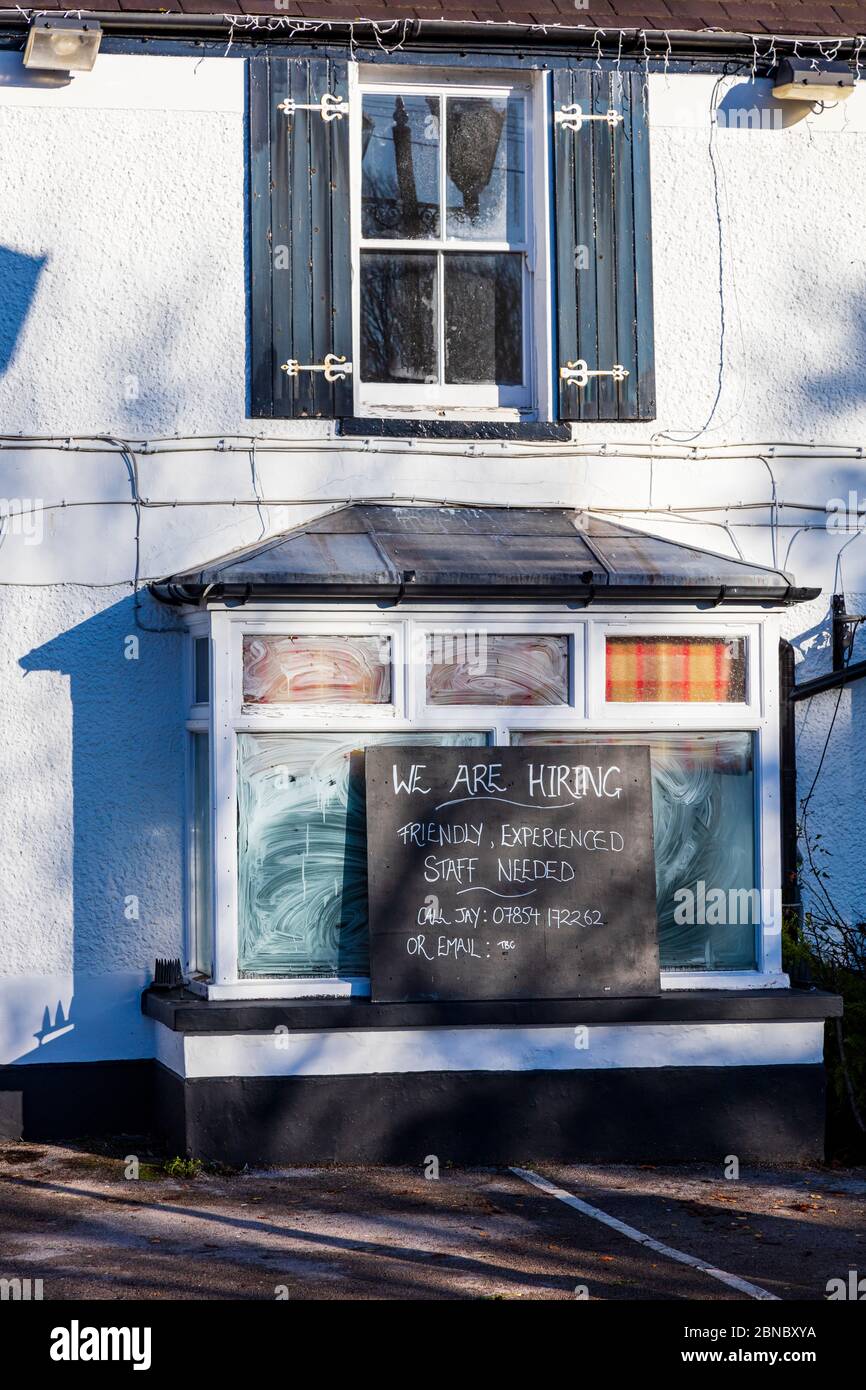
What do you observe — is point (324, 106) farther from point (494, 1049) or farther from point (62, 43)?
point (494, 1049)

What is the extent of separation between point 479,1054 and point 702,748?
1.93 m

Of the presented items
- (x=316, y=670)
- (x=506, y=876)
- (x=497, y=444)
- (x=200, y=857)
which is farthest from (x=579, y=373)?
(x=200, y=857)

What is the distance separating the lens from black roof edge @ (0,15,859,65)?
29.3 ft

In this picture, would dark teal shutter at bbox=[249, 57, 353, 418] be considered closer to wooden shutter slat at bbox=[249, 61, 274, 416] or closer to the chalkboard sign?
wooden shutter slat at bbox=[249, 61, 274, 416]

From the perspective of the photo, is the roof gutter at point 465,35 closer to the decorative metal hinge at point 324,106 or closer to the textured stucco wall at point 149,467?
the textured stucco wall at point 149,467

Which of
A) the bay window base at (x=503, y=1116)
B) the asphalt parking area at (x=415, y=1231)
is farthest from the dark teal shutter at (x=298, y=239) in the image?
the asphalt parking area at (x=415, y=1231)

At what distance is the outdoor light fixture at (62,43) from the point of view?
8586 millimetres

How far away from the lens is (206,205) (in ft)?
29.5

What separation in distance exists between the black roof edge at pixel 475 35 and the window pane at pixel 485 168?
0.35 m

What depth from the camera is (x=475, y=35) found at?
362 inches

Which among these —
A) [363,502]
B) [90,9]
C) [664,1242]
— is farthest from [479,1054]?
[90,9]

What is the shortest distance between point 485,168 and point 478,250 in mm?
460

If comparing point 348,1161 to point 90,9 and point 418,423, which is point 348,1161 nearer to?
point 418,423

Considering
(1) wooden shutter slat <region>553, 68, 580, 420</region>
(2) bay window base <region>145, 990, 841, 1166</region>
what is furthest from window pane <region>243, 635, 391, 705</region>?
(1) wooden shutter slat <region>553, 68, 580, 420</region>
